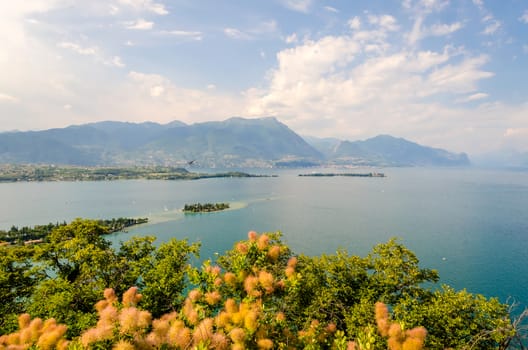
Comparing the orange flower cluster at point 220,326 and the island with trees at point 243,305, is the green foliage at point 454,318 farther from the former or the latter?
the orange flower cluster at point 220,326

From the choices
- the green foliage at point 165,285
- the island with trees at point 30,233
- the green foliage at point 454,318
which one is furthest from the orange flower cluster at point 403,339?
the island with trees at point 30,233

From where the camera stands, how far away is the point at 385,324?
6.69 m

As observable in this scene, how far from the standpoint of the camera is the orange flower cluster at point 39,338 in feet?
18.0

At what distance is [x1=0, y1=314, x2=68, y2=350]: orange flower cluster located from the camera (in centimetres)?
550

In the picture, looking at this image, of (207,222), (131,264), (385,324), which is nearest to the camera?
(385,324)

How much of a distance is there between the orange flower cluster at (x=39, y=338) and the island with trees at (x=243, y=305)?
2 centimetres

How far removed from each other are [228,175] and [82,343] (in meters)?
191

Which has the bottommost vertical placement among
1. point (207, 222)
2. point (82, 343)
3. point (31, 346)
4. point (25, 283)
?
point (207, 222)

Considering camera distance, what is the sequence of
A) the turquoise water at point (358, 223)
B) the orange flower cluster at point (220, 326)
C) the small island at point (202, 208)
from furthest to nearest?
1. the small island at point (202, 208)
2. the turquoise water at point (358, 223)
3. the orange flower cluster at point (220, 326)

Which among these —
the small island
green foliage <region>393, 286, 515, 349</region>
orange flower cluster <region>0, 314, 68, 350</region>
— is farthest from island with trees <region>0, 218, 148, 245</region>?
green foliage <region>393, 286, 515, 349</region>

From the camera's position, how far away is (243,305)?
20.0 feet

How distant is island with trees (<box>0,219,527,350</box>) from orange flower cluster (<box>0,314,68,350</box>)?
2cm

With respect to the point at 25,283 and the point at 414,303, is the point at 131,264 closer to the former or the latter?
the point at 25,283

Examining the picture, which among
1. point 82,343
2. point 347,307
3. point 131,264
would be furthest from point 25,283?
point 347,307
